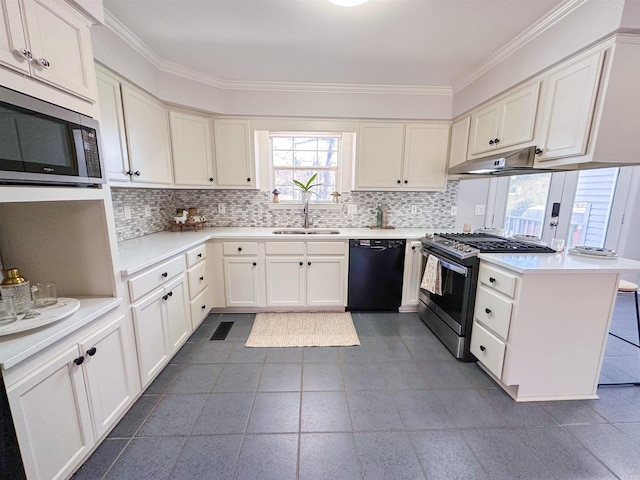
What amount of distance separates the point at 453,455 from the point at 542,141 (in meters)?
2.08

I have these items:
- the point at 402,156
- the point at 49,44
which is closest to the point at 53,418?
the point at 49,44

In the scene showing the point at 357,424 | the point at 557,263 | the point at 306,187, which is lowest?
the point at 357,424

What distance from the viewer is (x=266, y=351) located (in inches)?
89.5

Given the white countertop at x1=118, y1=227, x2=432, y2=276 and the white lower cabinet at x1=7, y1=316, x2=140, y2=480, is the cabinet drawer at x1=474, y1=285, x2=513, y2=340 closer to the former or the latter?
the white countertop at x1=118, y1=227, x2=432, y2=276

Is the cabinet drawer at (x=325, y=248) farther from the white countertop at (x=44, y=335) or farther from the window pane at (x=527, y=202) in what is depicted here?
the window pane at (x=527, y=202)

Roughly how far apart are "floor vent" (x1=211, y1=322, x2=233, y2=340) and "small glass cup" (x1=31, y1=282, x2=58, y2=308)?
54.1 inches

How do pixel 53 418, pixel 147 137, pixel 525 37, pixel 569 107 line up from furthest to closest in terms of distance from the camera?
pixel 147 137
pixel 525 37
pixel 569 107
pixel 53 418

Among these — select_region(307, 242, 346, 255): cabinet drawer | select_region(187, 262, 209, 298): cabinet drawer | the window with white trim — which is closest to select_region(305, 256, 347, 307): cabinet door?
Result: select_region(307, 242, 346, 255): cabinet drawer

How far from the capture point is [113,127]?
194cm

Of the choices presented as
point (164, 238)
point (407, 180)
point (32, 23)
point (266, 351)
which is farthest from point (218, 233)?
point (407, 180)

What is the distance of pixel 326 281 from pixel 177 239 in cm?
151

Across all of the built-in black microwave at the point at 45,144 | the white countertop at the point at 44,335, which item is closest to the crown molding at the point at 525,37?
the built-in black microwave at the point at 45,144

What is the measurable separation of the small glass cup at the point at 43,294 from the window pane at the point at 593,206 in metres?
5.27

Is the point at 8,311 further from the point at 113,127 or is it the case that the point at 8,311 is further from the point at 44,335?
the point at 113,127
